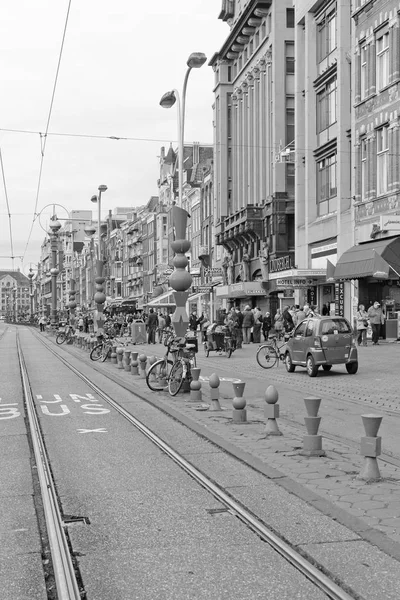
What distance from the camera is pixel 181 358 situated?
1558cm

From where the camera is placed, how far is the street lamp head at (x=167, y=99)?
1900 centimetres

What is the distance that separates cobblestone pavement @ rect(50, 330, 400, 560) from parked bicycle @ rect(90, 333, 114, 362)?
4.80m

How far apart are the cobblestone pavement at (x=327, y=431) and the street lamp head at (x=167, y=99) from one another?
708 cm

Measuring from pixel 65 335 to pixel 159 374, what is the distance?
29.0 metres

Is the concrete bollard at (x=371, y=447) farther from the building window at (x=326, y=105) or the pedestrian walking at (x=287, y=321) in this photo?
the building window at (x=326, y=105)

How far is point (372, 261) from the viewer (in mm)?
28016

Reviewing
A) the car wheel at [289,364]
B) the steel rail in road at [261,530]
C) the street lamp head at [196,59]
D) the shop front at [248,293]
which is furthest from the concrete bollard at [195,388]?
the shop front at [248,293]

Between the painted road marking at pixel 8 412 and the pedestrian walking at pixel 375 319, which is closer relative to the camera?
the painted road marking at pixel 8 412

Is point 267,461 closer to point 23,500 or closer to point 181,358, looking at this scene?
point 23,500

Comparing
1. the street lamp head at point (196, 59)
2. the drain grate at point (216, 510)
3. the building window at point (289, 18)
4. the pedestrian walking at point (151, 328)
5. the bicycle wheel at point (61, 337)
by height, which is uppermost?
the building window at point (289, 18)

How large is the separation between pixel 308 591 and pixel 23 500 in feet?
10.4

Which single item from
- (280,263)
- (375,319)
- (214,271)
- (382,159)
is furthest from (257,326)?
(214,271)

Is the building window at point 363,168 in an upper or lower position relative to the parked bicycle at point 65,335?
upper

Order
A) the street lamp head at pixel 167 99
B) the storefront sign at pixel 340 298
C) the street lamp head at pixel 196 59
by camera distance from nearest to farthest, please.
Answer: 1. the street lamp head at pixel 196 59
2. the street lamp head at pixel 167 99
3. the storefront sign at pixel 340 298
